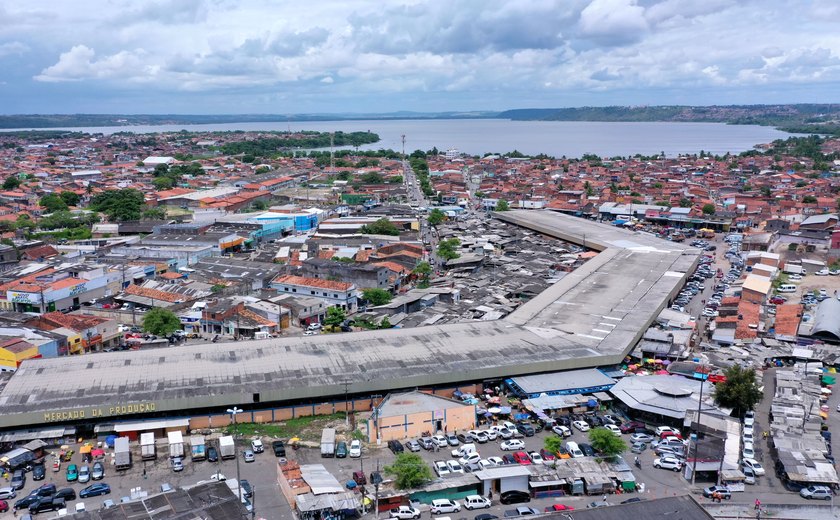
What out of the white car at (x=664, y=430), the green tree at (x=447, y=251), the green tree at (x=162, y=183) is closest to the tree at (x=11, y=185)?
the green tree at (x=162, y=183)

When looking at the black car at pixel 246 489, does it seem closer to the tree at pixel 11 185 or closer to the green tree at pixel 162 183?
the green tree at pixel 162 183

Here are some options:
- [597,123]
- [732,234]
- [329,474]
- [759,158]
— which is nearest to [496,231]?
[732,234]

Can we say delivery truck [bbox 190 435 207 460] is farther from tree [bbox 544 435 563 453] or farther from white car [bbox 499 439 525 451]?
tree [bbox 544 435 563 453]

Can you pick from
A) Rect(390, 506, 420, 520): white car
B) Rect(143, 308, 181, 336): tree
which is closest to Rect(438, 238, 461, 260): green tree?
Rect(143, 308, 181, 336): tree

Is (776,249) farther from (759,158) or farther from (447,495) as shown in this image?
A: (759,158)

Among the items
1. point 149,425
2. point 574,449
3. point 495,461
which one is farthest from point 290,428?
point 574,449

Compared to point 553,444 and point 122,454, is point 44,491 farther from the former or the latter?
point 553,444
